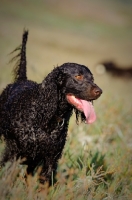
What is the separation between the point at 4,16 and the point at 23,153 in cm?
1573

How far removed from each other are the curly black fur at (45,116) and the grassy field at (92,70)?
277 mm

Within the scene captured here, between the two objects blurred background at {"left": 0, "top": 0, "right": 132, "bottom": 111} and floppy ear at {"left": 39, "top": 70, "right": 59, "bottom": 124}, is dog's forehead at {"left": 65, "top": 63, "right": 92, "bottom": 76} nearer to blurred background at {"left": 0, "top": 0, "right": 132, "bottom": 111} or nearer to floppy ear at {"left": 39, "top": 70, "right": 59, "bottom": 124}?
floppy ear at {"left": 39, "top": 70, "right": 59, "bottom": 124}

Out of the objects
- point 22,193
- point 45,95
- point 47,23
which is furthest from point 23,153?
point 47,23

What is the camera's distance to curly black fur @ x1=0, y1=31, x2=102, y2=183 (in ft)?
15.2

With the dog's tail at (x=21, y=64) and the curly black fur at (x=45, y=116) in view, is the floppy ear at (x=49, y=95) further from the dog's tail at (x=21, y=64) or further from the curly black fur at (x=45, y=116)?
the dog's tail at (x=21, y=64)

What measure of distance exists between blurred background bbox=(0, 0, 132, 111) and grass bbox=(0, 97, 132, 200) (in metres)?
3.10

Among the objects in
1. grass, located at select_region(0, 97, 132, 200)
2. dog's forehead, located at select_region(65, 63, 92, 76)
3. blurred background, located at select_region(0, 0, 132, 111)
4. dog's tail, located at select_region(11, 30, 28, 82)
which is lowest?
grass, located at select_region(0, 97, 132, 200)

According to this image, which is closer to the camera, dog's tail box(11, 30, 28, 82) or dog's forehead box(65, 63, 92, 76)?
dog's forehead box(65, 63, 92, 76)

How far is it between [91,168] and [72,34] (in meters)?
19.1

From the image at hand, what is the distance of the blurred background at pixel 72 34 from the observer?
14.7 meters

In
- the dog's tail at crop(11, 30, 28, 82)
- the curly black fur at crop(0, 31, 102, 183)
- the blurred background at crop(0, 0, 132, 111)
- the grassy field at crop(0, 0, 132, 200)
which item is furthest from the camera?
the blurred background at crop(0, 0, 132, 111)

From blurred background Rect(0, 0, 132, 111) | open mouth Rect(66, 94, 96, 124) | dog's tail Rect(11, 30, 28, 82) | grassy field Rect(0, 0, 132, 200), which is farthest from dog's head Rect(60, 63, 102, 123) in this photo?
blurred background Rect(0, 0, 132, 111)

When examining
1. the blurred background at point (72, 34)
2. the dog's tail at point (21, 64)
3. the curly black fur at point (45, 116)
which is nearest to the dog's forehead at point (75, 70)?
the curly black fur at point (45, 116)

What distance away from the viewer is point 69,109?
188 inches
